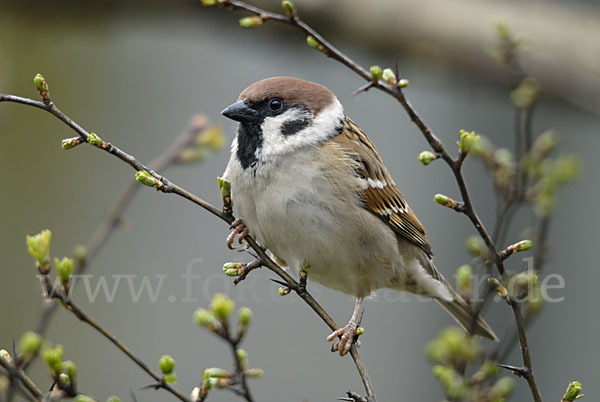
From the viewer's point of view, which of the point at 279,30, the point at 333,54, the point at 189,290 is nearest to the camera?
the point at 333,54

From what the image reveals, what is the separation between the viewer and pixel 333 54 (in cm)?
144

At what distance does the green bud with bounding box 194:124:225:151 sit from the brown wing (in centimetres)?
36

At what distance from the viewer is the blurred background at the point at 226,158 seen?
3785 mm

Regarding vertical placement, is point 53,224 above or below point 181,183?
below

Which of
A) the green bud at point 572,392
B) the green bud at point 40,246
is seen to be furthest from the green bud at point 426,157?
the green bud at point 40,246

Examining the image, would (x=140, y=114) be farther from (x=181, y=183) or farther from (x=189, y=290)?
(x=189, y=290)

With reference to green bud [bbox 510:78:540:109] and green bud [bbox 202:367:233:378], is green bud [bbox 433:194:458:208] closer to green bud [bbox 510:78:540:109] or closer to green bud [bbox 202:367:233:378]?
green bud [bbox 510:78:540:109]

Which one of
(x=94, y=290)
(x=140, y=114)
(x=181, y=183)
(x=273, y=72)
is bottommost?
(x=94, y=290)

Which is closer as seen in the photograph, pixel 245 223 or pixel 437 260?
pixel 245 223

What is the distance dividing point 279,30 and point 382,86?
2.40 m

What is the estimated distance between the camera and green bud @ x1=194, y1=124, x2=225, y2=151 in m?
→ 2.10

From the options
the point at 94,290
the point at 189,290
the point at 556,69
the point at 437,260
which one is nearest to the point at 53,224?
the point at 94,290

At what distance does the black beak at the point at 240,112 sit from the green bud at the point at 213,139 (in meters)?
0.06

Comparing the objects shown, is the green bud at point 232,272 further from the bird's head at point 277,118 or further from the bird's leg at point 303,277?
the bird's head at point 277,118
